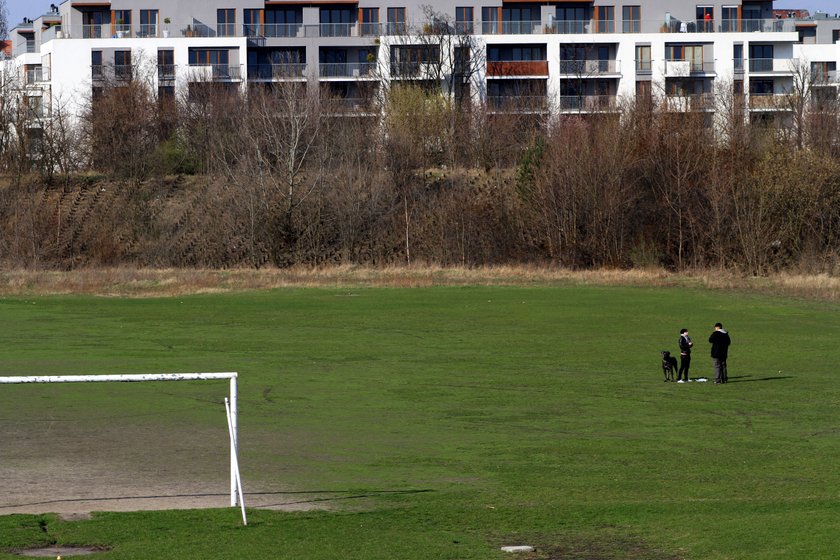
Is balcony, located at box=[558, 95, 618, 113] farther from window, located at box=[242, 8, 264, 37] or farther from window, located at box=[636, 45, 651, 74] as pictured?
window, located at box=[242, 8, 264, 37]

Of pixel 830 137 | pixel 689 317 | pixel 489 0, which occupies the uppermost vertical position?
pixel 489 0

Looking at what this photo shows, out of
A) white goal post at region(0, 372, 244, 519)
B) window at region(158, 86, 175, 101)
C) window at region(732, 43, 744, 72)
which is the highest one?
window at region(732, 43, 744, 72)

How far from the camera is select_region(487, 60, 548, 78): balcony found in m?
102

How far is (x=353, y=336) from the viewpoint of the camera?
39188 millimetres

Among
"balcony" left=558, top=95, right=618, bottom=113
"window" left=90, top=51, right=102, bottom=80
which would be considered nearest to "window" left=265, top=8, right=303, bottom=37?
"window" left=90, top=51, right=102, bottom=80

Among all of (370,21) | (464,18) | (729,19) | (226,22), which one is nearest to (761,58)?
(729,19)

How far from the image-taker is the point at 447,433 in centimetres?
2222

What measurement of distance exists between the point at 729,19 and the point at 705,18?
2.95 meters

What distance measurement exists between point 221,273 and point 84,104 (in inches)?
1489

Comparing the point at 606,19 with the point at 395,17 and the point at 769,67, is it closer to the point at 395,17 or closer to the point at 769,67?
the point at 769,67

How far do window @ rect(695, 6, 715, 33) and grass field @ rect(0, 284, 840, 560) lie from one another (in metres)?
64.6

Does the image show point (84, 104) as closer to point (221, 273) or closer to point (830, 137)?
point (221, 273)

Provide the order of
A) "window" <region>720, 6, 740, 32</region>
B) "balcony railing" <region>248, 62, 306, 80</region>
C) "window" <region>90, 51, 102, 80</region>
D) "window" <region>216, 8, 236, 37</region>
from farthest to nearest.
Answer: "window" <region>720, 6, 740, 32</region>
"window" <region>216, 8, 236, 37</region>
"window" <region>90, 51, 102, 80</region>
"balcony railing" <region>248, 62, 306, 80</region>

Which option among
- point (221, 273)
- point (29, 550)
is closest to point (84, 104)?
point (221, 273)
